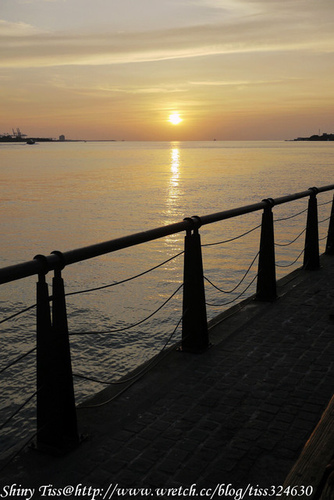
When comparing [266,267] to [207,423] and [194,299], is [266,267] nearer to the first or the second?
[194,299]

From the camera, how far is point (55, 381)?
12.0 ft

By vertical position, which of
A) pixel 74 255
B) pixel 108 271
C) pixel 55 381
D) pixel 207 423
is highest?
pixel 74 255

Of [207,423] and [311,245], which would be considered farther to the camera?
[311,245]

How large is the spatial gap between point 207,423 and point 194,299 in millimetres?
1727

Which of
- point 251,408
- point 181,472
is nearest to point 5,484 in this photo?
point 181,472

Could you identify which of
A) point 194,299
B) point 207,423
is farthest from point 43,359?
point 194,299

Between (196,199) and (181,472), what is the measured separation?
42378 mm

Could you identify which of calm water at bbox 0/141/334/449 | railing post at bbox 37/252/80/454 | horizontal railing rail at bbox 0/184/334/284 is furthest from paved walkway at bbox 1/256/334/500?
calm water at bbox 0/141/334/449

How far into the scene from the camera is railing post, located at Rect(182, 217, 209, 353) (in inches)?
215

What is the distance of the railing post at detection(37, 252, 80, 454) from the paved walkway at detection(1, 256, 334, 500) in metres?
0.12

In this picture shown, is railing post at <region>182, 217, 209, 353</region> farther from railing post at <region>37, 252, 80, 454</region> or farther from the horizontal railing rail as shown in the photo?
railing post at <region>37, 252, 80, 454</region>

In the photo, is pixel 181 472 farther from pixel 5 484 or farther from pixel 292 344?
pixel 292 344

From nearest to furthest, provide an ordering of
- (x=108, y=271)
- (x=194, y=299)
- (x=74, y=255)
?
(x=74, y=255)
(x=194, y=299)
(x=108, y=271)

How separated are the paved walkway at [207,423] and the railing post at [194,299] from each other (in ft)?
0.51
